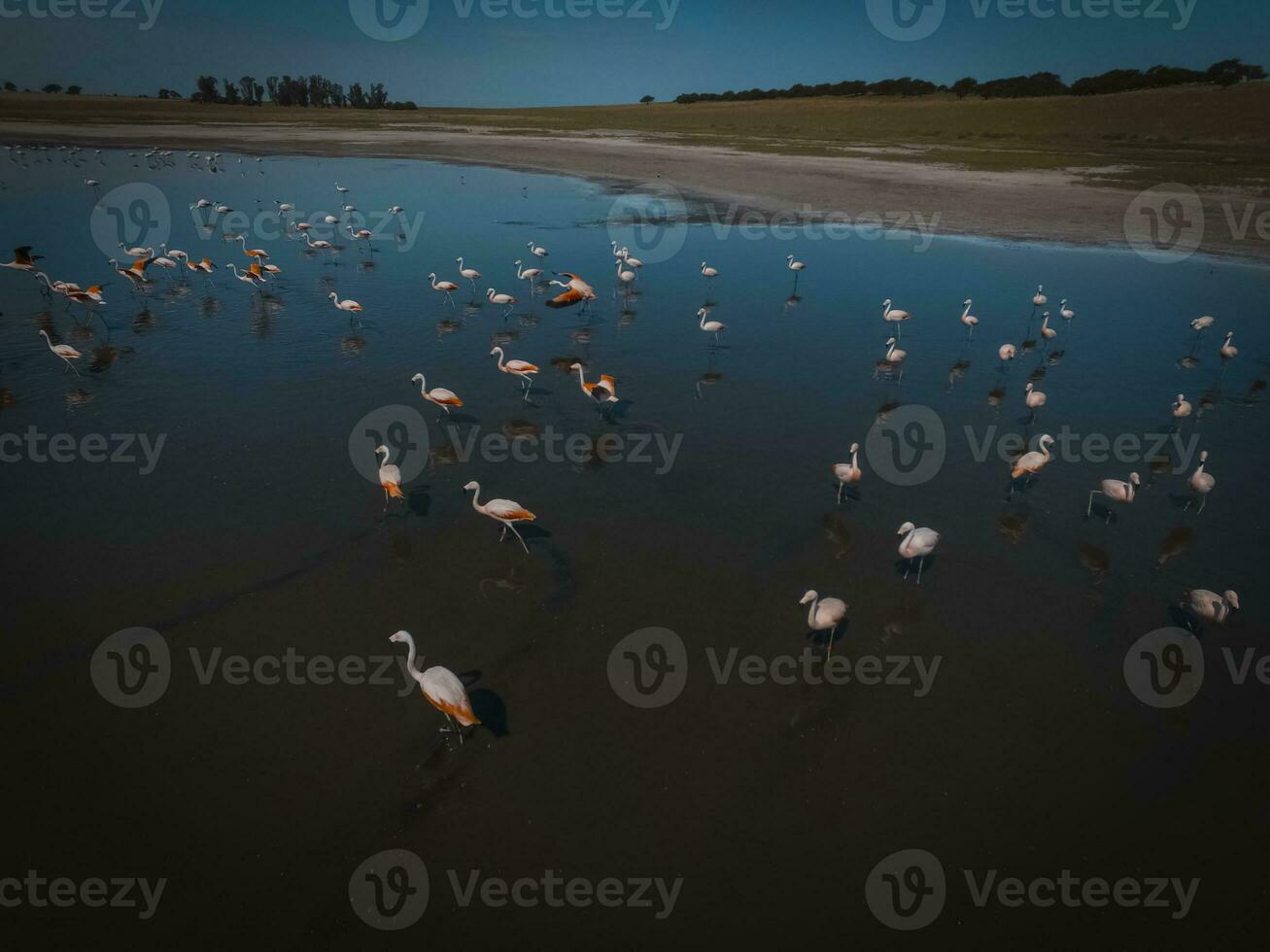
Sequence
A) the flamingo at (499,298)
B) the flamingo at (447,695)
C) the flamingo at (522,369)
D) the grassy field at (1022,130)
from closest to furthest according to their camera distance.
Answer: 1. the flamingo at (447,695)
2. the flamingo at (522,369)
3. the flamingo at (499,298)
4. the grassy field at (1022,130)

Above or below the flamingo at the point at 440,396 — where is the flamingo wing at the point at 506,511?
below

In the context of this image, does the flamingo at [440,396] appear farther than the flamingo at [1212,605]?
Yes

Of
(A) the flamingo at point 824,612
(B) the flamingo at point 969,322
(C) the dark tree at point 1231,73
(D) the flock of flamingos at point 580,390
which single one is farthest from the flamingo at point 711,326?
(C) the dark tree at point 1231,73

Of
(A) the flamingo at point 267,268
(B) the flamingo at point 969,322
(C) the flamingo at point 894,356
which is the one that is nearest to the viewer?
(C) the flamingo at point 894,356

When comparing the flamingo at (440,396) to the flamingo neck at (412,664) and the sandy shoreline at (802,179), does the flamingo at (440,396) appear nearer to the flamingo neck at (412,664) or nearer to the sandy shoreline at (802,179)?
the flamingo neck at (412,664)

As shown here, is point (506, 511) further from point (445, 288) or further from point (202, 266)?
point (202, 266)

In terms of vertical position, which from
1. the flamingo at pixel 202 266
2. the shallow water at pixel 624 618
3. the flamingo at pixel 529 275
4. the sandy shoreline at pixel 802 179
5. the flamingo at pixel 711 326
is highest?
the sandy shoreline at pixel 802 179

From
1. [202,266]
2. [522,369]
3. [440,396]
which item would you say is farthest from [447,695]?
[202,266]
